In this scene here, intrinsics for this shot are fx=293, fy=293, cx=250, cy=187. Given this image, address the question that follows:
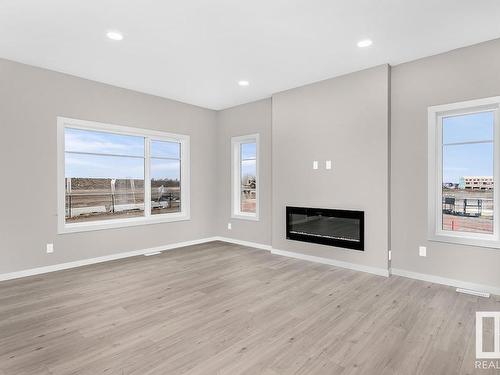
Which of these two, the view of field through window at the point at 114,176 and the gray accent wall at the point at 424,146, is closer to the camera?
the gray accent wall at the point at 424,146

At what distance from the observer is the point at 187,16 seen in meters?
2.97

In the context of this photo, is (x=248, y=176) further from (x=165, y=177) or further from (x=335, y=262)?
(x=335, y=262)

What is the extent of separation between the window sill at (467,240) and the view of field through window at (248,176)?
336cm

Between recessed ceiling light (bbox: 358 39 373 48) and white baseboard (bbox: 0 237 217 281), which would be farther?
white baseboard (bbox: 0 237 217 281)

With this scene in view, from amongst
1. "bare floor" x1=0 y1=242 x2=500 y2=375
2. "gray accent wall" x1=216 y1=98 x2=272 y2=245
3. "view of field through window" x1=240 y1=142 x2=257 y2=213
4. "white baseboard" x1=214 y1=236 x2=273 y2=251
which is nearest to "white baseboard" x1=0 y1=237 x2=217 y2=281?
"bare floor" x1=0 y1=242 x2=500 y2=375

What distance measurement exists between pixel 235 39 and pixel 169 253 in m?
3.87

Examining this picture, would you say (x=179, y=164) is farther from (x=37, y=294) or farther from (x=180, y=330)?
(x=180, y=330)

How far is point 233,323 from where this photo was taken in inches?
109

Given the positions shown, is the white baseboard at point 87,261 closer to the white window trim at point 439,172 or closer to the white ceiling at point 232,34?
the white ceiling at point 232,34

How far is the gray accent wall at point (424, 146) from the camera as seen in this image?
3490 mm

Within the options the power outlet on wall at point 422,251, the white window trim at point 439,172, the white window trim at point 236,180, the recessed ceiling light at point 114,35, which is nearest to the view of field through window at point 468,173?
the white window trim at point 439,172

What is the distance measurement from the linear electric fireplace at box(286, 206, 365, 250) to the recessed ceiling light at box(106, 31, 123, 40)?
3.58 m

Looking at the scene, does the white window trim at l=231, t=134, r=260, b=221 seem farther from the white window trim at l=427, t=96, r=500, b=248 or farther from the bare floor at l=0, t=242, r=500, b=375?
the white window trim at l=427, t=96, r=500, b=248

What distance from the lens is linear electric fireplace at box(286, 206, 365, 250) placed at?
4.41 m
